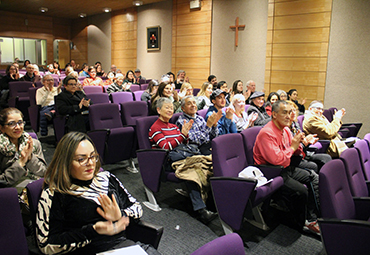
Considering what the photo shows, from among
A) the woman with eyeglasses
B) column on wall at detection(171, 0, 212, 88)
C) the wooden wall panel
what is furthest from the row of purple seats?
the wooden wall panel

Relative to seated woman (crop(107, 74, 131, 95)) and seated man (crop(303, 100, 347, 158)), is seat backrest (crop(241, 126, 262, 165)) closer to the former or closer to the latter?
seated man (crop(303, 100, 347, 158))

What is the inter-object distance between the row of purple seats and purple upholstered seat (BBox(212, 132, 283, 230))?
0.59m

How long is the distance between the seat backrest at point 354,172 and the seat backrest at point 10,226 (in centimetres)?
221

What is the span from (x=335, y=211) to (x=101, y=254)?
1442mm

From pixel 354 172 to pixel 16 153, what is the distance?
2734mm

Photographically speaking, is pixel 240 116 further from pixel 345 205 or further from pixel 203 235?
pixel 345 205

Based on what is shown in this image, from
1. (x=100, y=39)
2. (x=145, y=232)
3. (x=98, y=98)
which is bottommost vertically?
(x=145, y=232)

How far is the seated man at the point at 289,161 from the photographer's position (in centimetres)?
273

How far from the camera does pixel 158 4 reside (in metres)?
10.7

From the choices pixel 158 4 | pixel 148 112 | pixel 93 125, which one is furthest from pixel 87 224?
pixel 158 4

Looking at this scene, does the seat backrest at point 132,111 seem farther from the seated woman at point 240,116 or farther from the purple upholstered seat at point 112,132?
the seated woman at point 240,116

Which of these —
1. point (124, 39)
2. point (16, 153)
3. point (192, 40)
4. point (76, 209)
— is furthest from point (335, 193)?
point (124, 39)

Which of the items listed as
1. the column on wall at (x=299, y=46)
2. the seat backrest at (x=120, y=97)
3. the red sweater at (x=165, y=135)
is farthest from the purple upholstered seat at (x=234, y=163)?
the column on wall at (x=299, y=46)

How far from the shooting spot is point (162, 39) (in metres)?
10.8
